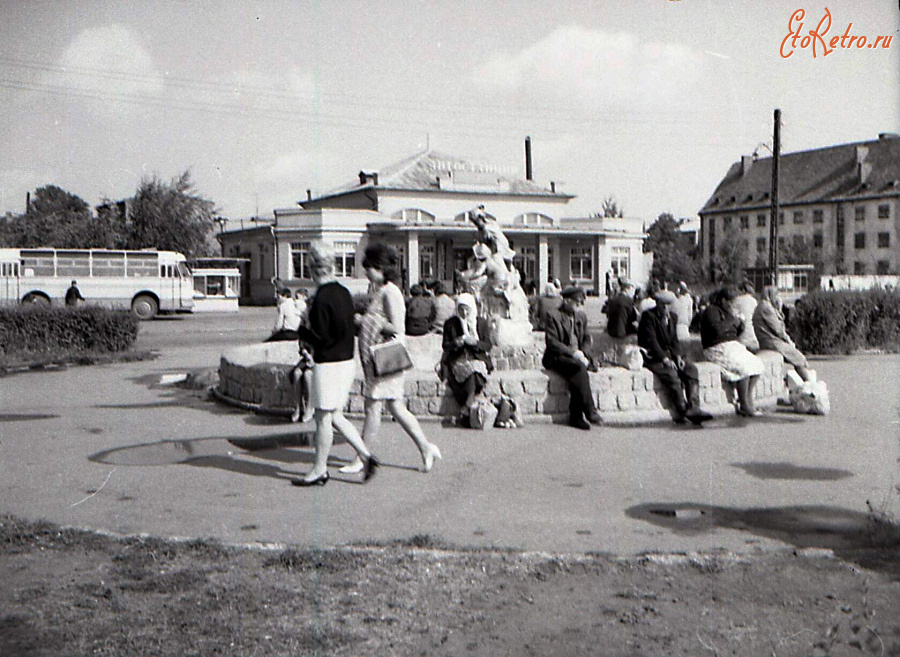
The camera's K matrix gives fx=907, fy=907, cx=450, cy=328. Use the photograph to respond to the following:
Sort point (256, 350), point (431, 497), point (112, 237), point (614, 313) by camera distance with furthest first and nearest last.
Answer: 1. point (112, 237)
2. point (256, 350)
3. point (614, 313)
4. point (431, 497)

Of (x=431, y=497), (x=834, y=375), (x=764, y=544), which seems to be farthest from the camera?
(x=834, y=375)

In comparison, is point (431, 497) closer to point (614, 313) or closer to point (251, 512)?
point (251, 512)

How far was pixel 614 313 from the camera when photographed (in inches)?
446

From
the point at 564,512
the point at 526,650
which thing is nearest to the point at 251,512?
the point at 564,512

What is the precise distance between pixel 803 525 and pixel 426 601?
2.91m

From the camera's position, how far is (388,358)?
733 centimetres

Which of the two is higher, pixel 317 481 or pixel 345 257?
pixel 345 257

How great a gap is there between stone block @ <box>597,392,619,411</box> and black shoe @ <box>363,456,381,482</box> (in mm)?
3928

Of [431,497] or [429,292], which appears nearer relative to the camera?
[431,497]

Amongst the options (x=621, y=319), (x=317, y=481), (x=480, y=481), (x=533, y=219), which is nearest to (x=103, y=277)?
(x=533, y=219)

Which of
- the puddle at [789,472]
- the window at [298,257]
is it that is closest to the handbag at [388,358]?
the puddle at [789,472]

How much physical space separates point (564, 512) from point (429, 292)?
9847 millimetres

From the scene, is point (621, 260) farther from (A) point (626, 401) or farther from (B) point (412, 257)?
(A) point (626, 401)

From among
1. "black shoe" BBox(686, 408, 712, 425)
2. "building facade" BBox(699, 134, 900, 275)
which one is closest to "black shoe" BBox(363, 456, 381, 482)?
"black shoe" BBox(686, 408, 712, 425)
